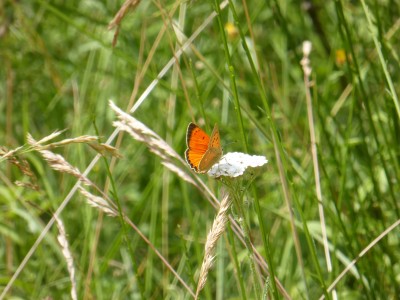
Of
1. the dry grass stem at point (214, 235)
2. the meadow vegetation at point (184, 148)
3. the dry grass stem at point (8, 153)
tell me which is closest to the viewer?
the dry grass stem at point (214, 235)

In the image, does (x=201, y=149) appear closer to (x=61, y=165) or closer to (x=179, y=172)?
(x=179, y=172)

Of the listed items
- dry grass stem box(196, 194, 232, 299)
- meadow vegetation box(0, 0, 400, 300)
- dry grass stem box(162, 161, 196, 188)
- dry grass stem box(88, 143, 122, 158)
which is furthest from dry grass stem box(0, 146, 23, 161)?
dry grass stem box(196, 194, 232, 299)

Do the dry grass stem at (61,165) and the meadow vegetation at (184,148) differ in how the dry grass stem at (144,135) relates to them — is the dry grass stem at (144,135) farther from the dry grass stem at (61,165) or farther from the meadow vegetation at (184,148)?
the dry grass stem at (61,165)

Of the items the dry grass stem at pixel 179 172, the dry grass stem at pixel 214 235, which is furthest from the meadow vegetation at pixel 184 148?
the dry grass stem at pixel 214 235

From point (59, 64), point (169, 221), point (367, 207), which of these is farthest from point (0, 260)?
point (367, 207)

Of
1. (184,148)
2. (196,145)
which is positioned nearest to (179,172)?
(196,145)

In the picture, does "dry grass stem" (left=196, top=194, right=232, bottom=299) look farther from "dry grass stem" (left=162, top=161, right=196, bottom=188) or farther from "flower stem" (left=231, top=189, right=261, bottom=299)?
"dry grass stem" (left=162, top=161, right=196, bottom=188)
